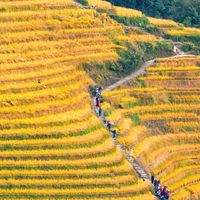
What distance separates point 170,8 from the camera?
8638 centimetres

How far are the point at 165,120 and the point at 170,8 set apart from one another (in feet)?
81.4

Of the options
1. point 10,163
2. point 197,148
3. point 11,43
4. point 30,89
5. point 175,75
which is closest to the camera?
point 10,163

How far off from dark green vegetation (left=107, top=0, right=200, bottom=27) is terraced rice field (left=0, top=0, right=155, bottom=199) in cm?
1986

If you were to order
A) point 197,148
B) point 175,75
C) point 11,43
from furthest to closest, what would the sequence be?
point 175,75 < point 197,148 < point 11,43

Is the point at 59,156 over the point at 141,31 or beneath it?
beneath

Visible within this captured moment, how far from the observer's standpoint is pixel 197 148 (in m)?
64.8

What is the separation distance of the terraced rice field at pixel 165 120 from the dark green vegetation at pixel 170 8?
49.5ft

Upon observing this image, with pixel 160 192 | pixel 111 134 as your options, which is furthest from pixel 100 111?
pixel 160 192

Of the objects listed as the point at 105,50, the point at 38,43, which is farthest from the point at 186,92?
the point at 38,43

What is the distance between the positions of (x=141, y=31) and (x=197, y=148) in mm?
13908

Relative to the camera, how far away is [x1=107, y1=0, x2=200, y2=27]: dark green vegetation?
8481cm

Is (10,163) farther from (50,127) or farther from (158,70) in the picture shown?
(158,70)

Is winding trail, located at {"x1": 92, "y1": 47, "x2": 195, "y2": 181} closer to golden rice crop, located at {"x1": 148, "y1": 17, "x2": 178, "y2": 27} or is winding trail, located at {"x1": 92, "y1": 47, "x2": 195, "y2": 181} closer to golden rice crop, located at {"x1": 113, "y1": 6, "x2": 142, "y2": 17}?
golden rice crop, located at {"x1": 148, "y1": 17, "x2": 178, "y2": 27}

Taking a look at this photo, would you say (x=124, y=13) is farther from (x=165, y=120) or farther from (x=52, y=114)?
(x=52, y=114)
